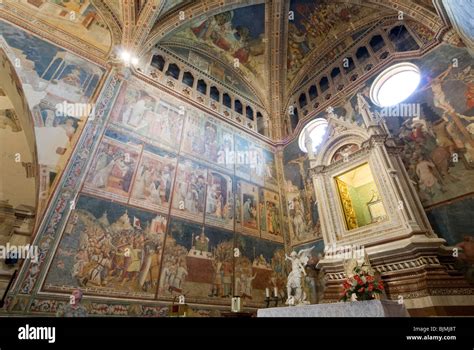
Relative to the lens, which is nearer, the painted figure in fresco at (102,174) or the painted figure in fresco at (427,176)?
A: the painted figure in fresco at (102,174)

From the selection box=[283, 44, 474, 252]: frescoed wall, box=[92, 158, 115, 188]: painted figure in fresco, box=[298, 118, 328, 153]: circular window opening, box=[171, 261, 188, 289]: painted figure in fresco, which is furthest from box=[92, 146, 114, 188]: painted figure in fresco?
box=[283, 44, 474, 252]: frescoed wall

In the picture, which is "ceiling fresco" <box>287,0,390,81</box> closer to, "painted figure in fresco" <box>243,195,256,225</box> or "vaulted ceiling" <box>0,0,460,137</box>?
"vaulted ceiling" <box>0,0,460,137</box>

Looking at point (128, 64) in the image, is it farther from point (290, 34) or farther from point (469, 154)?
point (469, 154)

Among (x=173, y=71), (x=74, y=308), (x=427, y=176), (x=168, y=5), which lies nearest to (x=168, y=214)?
(x=74, y=308)

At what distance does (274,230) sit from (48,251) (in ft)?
26.5

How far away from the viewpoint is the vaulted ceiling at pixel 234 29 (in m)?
9.05

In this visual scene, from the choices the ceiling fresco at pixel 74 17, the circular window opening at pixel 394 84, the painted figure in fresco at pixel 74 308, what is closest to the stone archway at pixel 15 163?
the ceiling fresco at pixel 74 17

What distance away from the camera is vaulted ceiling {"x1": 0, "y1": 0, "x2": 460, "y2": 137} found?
905cm

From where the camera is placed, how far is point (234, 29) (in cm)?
1345

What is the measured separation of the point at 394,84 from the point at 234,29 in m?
8.30

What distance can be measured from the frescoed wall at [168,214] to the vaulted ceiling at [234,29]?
2.51 metres

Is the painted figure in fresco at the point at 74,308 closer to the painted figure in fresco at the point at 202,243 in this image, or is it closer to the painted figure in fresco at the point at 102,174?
the painted figure in fresco at the point at 102,174

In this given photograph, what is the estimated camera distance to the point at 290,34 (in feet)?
45.8
